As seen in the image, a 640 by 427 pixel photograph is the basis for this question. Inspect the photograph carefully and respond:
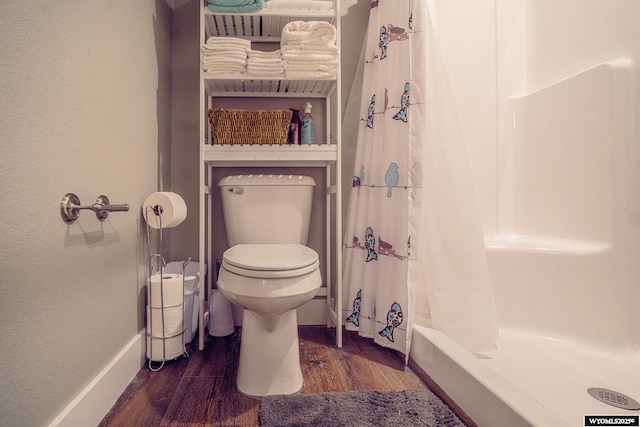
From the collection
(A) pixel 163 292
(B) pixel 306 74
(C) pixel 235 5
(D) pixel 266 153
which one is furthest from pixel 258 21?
(A) pixel 163 292

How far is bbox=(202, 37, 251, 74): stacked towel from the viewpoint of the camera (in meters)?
1.49

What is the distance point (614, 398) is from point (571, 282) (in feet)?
1.50

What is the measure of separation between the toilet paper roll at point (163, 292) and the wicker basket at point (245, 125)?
623 millimetres

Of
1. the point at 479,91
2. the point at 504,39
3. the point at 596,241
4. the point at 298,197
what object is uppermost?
the point at 504,39

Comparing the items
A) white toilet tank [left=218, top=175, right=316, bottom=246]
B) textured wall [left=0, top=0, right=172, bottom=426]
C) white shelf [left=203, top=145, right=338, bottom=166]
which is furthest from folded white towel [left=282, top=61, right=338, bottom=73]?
textured wall [left=0, top=0, right=172, bottom=426]

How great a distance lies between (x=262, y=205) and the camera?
1606 mm

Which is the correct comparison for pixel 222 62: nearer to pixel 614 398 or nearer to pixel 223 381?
pixel 223 381

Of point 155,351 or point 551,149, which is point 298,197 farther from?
point 551,149

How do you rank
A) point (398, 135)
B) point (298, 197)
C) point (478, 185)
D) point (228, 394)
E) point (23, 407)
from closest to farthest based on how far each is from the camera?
point (23, 407) < point (228, 394) < point (398, 135) < point (298, 197) < point (478, 185)

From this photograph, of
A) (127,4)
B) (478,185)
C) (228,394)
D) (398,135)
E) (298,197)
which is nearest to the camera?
(228,394)

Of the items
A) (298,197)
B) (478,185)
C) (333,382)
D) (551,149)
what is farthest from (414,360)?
(551,149)

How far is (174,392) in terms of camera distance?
119 centimetres

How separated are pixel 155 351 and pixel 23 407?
65 cm

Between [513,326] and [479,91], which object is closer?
[513,326]
